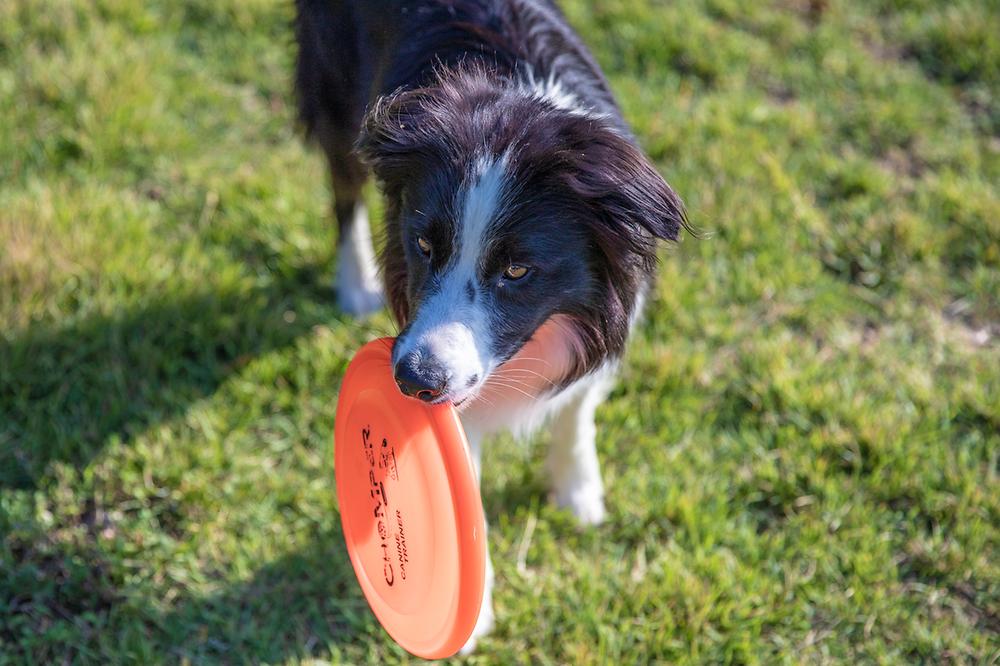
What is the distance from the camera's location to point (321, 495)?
3.17 meters

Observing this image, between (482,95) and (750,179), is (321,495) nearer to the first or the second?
(482,95)

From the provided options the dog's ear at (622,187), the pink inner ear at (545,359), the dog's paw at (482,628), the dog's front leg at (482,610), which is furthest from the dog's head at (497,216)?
the dog's paw at (482,628)

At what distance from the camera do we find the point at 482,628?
9.37 feet

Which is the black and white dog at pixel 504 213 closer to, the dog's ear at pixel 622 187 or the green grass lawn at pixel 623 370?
the dog's ear at pixel 622 187

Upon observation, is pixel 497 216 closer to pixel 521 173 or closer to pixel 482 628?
pixel 521 173

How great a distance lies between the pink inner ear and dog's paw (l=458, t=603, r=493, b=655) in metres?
0.66

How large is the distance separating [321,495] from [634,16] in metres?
3.08

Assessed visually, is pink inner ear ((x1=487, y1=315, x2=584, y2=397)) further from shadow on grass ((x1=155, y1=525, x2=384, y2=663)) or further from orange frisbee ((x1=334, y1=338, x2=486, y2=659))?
shadow on grass ((x1=155, y1=525, x2=384, y2=663))

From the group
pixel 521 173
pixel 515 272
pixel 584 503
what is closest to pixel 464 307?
pixel 515 272

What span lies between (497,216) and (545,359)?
54 cm

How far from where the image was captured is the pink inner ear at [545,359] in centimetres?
262

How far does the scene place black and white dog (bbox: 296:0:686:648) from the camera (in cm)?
229

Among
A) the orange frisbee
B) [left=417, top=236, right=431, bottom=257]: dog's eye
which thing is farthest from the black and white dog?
the orange frisbee

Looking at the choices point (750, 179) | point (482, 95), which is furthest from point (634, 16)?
point (482, 95)
